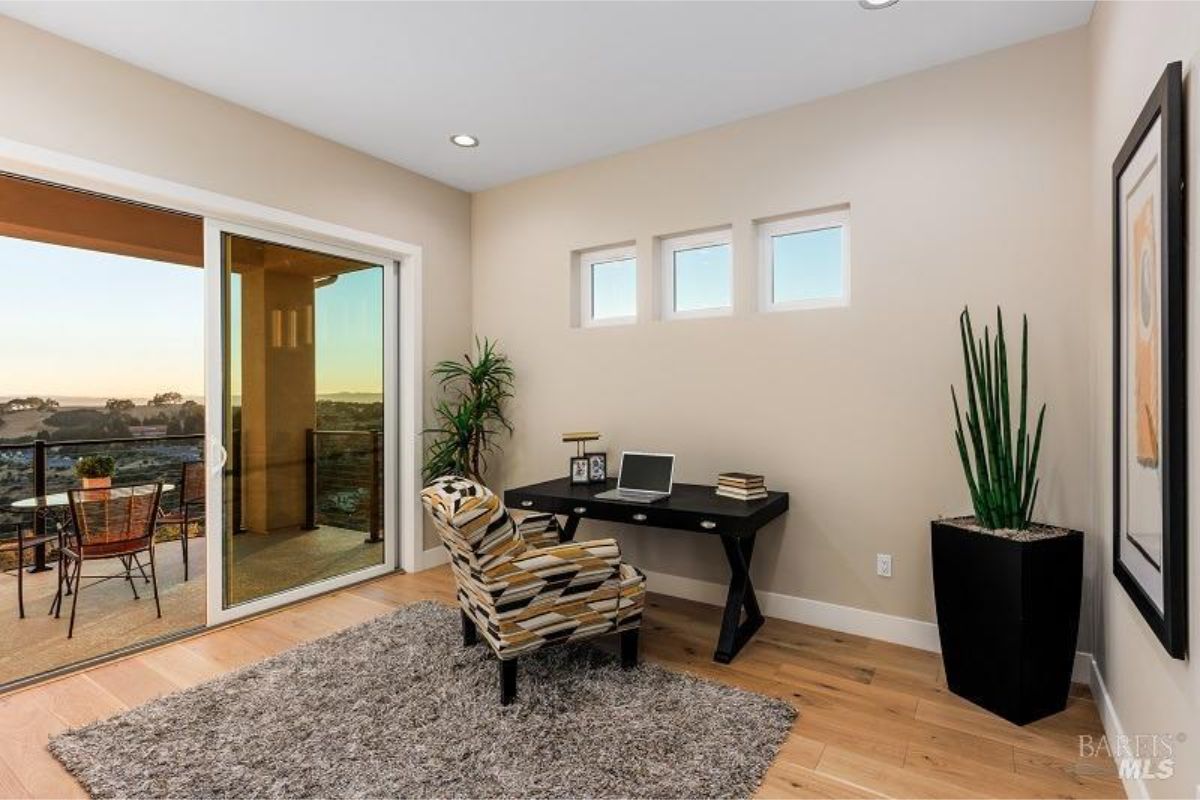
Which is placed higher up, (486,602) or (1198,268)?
(1198,268)

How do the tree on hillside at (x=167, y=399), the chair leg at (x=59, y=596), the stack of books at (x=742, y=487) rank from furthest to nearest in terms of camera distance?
the tree on hillside at (x=167, y=399), the chair leg at (x=59, y=596), the stack of books at (x=742, y=487)

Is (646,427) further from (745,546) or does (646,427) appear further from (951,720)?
(951,720)

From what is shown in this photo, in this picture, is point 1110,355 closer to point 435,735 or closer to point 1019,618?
point 1019,618

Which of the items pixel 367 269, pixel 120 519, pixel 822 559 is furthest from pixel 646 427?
pixel 120 519

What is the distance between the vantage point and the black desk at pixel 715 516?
8.95 ft

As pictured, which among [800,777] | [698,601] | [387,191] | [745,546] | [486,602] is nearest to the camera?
[800,777]

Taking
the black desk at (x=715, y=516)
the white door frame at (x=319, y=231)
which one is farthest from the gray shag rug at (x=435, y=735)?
the white door frame at (x=319, y=231)

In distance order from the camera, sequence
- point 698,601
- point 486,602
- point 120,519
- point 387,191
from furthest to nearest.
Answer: point 387,191, point 698,601, point 120,519, point 486,602

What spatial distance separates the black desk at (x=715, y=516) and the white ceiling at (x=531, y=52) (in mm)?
2167

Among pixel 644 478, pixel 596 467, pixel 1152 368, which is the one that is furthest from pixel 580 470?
pixel 1152 368

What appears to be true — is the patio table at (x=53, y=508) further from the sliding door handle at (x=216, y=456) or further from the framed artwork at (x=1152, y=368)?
the framed artwork at (x=1152, y=368)

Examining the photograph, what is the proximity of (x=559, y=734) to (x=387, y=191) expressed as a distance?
3504 mm

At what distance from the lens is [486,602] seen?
92.2 inches

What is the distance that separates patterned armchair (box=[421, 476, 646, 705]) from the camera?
228cm
